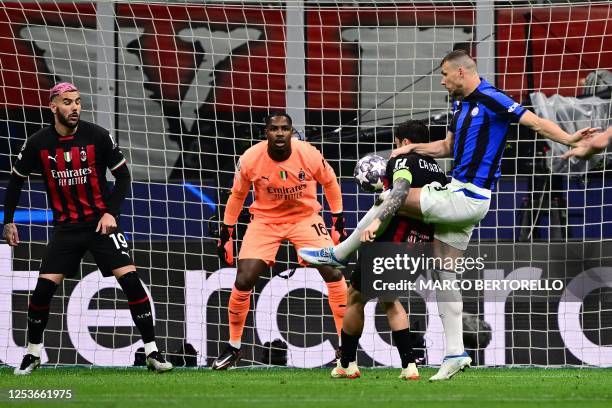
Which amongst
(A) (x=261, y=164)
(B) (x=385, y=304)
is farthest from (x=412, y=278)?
(A) (x=261, y=164)

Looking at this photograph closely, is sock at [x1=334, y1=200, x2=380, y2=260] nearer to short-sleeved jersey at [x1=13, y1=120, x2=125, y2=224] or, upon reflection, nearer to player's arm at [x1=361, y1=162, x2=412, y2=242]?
player's arm at [x1=361, y1=162, x2=412, y2=242]

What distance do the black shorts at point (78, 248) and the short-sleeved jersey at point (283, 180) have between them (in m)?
1.23

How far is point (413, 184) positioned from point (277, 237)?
2065mm

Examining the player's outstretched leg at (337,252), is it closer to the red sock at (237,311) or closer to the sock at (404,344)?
the sock at (404,344)

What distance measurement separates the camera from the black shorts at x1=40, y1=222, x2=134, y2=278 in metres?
10.4

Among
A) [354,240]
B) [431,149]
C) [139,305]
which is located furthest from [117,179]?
[431,149]

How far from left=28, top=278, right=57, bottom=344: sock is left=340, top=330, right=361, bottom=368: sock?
2.40 meters

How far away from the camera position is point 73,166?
10367 millimetres

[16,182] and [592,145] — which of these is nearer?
[592,145]

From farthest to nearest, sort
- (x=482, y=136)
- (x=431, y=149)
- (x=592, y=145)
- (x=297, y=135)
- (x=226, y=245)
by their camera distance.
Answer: (x=297, y=135) < (x=226, y=245) < (x=431, y=149) < (x=482, y=136) < (x=592, y=145)

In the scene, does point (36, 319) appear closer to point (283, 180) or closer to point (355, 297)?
point (283, 180)

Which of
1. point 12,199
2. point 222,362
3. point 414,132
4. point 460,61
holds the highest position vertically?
point 460,61

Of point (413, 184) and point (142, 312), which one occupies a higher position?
point (413, 184)

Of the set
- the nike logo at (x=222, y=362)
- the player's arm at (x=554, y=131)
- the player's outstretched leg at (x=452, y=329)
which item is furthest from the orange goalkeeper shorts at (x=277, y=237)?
the player's arm at (x=554, y=131)
